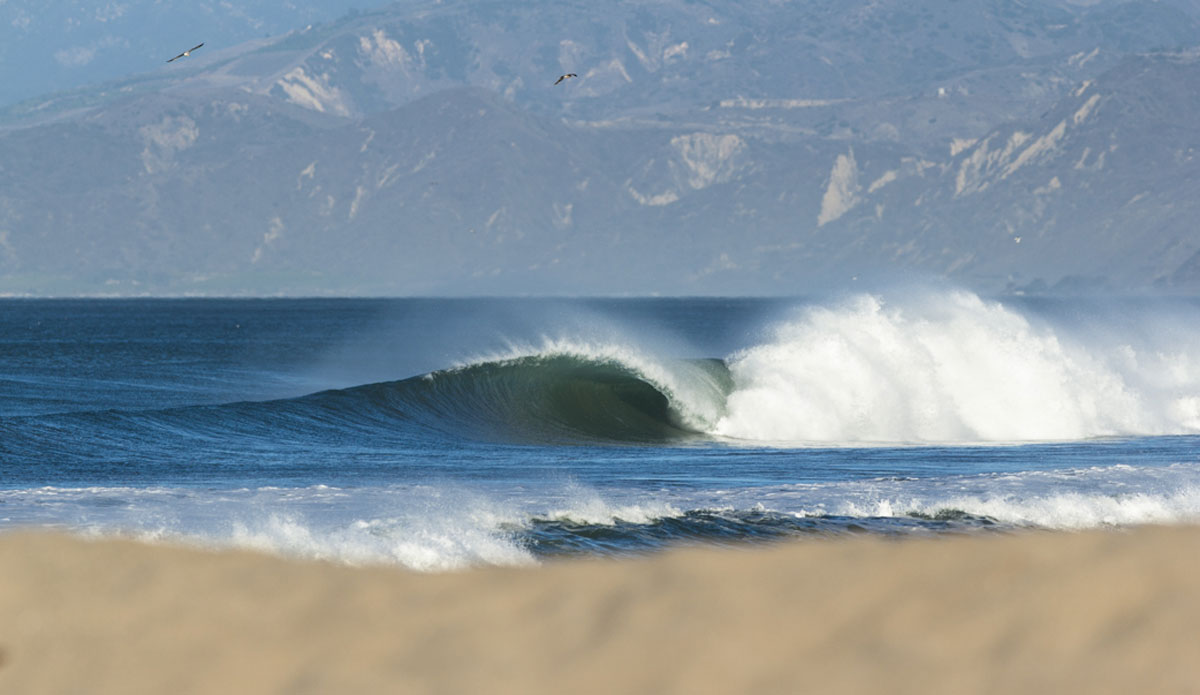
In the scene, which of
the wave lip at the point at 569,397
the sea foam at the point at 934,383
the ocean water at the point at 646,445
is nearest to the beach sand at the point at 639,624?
the ocean water at the point at 646,445

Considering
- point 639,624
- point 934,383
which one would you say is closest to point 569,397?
point 934,383

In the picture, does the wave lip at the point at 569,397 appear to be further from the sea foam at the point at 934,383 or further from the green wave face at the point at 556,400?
the sea foam at the point at 934,383

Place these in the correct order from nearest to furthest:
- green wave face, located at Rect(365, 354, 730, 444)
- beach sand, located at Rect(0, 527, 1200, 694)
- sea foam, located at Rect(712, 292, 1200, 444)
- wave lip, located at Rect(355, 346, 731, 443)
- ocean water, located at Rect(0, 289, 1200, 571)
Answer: beach sand, located at Rect(0, 527, 1200, 694), ocean water, located at Rect(0, 289, 1200, 571), green wave face, located at Rect(365, 354, 730, 444), wave lip, located at Rect(355, 346, 731, 443), sea foam, located at Rect(712, 292, 1200, 444)

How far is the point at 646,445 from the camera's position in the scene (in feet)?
92.7

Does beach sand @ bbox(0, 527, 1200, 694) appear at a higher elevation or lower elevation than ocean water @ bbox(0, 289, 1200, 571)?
lower

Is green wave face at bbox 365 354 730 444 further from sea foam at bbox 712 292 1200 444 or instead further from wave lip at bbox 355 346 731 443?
sea foam at bbox 712 292 1200 444

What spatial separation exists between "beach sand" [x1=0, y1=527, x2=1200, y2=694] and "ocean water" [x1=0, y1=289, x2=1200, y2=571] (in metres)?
1.46

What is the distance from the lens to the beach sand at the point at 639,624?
8.26m

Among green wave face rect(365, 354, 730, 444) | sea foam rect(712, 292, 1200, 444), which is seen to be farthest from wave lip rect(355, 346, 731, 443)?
sea foam rect(712, 292, 1200, 444)

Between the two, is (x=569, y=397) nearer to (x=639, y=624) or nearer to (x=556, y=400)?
(x=556, y=400)

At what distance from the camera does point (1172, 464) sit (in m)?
20.7

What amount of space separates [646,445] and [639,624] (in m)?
19.3

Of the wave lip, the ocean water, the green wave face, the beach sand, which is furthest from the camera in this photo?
the wave lip

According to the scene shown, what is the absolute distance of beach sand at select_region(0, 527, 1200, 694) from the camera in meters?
8.26
